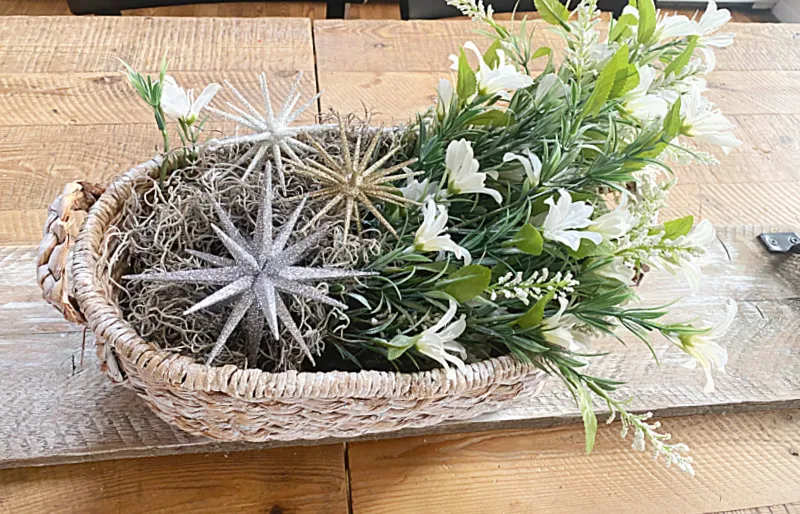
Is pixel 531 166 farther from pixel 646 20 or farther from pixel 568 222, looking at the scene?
pixel 646 20

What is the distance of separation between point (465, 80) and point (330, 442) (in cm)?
37

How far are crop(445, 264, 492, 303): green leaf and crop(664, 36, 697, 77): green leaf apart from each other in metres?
0.28

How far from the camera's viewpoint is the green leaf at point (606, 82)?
1.80 feet

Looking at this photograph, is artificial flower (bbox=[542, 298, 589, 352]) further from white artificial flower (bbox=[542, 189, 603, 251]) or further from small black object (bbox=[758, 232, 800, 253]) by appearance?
small black object (bbox=[758, 232, 800, 253])

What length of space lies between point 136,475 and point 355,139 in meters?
0.40

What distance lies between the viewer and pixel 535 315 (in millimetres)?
552

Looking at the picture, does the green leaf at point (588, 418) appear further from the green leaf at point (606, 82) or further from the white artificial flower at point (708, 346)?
the green leaf at point (606, 82)

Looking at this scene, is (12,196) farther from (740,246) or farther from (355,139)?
(740,246)

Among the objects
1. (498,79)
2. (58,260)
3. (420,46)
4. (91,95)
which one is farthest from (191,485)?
(420,46)

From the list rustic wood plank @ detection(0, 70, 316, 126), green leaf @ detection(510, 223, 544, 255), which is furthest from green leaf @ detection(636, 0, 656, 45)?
rustic wood plank @ detection(0, 70, 316, 126)

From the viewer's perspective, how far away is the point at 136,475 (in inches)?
25.1

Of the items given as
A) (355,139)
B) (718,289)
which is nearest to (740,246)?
(718,289)

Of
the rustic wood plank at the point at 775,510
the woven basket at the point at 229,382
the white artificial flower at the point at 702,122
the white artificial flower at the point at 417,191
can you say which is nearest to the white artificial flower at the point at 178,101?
the woven basket at the point at 229,382

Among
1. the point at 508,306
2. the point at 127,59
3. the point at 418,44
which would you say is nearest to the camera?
the point at 508,306
